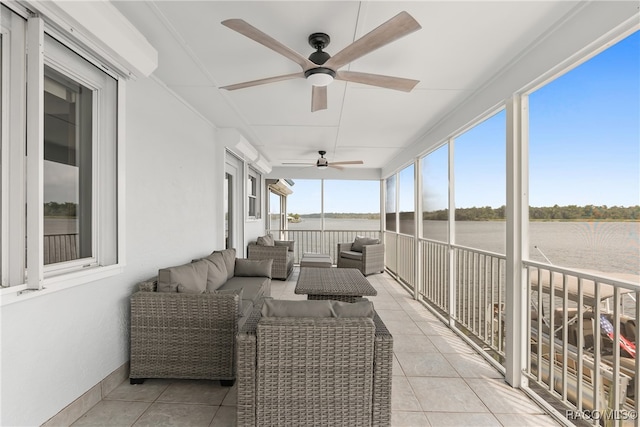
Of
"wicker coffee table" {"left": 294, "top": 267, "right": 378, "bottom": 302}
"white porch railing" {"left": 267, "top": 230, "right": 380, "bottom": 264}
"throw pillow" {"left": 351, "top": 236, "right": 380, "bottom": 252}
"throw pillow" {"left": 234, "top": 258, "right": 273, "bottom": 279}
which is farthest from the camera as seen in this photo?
"white porch railing" {"left": 267, "top": 230, "right": 380, "bottom": 264}

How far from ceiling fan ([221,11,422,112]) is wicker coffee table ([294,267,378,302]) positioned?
5.16 feet

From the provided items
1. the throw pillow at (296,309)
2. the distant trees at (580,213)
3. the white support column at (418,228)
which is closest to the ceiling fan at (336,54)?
the distant trees at (580,213)

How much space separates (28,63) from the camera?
156cm

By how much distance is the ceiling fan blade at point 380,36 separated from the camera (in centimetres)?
154

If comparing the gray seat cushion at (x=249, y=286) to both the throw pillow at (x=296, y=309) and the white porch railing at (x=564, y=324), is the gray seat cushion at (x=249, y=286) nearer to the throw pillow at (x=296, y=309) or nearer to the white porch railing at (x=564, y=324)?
the throw pillow at (x=296, y=309)

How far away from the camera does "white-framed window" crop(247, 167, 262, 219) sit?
647 centimetres

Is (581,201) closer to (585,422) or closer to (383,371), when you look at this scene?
(585,422)

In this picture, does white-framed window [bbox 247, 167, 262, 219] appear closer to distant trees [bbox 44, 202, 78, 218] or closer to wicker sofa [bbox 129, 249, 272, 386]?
wicker sofa [bbox 129, 249, 272, 386]

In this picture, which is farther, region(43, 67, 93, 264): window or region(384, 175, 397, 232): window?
region(384, 175, 397, 232): window

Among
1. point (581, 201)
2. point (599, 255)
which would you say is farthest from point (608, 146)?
point (599, 255)

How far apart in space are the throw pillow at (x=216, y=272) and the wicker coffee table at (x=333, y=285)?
0.86m

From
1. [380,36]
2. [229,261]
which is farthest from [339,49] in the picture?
[229,261]

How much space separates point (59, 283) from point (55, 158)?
2.38 ft

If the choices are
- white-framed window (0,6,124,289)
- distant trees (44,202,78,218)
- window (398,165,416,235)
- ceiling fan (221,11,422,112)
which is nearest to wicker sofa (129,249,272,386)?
white-framed window (0,6,124,289)
